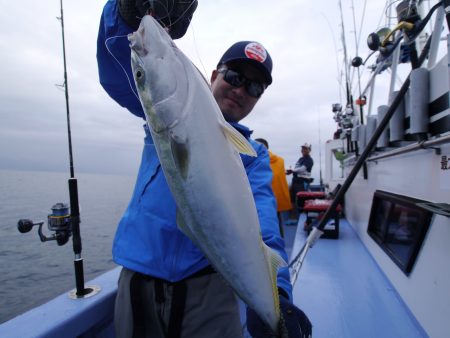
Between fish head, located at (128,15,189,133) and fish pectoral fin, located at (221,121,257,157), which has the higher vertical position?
fish head, located at (128,15,189,133)

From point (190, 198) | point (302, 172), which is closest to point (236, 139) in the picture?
point (190, 198)

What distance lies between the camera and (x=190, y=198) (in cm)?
118

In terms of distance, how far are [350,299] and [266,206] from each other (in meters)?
2.32

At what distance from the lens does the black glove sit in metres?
1.45

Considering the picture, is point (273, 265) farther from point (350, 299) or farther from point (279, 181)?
point (279, 181)

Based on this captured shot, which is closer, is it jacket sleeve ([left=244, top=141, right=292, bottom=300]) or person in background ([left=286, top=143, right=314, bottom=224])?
jacket sleeve ([left=244, top=141, right=292, bottom=300])

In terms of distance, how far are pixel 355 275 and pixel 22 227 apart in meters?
3.84

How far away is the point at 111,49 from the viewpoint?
1737mm

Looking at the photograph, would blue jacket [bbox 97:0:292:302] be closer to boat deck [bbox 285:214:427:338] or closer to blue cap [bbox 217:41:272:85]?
blue cap [bbox 217:41:272:85]

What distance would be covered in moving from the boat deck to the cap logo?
2.42m

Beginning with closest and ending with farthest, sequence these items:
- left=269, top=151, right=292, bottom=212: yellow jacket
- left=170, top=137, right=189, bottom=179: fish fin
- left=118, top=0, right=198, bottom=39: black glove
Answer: left=170, top=137, right=189, bottom=179: fish fin < left=118, top=0, right=198, bottom=39: black glove < left=269, top=151, right=292, bottom=212: yellow jacket

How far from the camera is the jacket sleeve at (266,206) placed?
5.13 feet

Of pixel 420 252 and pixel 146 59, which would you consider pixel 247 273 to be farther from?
pixel 420 252

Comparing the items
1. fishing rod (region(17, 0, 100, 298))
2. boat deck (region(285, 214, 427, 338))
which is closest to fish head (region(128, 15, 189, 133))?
fishing rod (region(17, 0, 100, 298))
